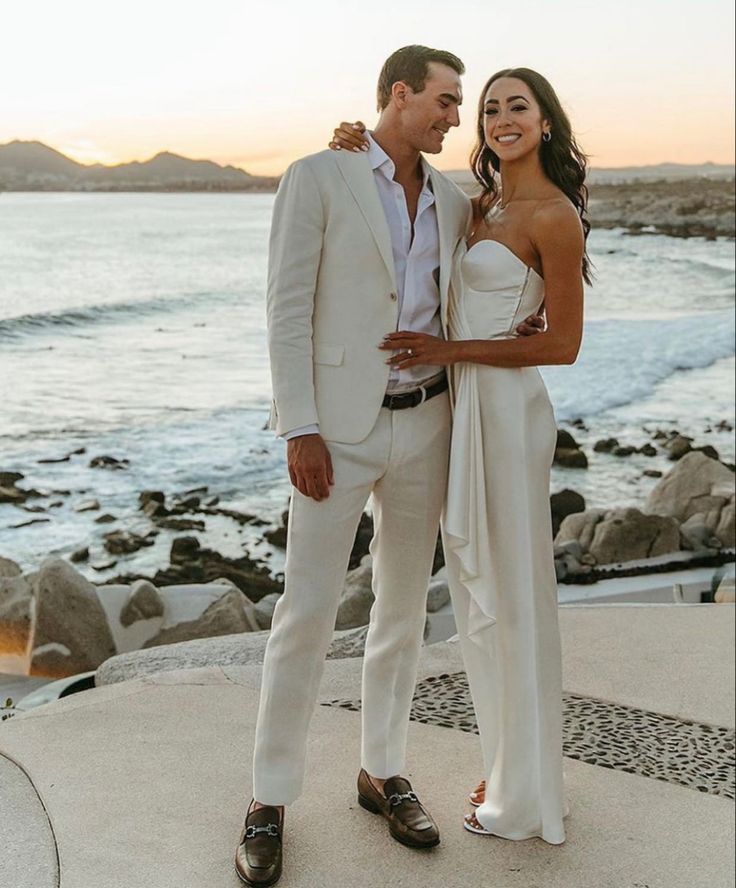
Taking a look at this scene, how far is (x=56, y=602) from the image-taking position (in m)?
4.42

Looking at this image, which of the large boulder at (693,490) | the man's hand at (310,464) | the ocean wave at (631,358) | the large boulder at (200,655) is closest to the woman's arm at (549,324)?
the man's hand at (310,464)

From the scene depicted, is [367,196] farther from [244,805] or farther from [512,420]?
[244,805]

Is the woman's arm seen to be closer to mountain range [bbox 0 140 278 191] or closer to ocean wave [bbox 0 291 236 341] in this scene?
mountain range [bbox 0 140 278 191]

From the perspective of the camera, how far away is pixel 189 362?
11.1m

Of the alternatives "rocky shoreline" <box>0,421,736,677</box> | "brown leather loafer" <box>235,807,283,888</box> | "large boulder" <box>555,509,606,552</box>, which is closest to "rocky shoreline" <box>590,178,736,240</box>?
"rocky shoreline" <box>0,421,736,677</box>

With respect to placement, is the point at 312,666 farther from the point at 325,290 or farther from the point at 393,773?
the point at 325,290

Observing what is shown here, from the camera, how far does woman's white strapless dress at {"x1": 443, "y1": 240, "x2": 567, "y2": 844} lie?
7.71ft

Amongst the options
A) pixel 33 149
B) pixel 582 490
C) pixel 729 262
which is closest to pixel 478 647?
pixel 33 149

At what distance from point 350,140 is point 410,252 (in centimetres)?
24

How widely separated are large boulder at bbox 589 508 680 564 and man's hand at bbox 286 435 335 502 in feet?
12.5

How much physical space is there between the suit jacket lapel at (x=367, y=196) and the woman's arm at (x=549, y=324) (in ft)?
0.60

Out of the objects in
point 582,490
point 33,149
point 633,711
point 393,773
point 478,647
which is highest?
point 33,149

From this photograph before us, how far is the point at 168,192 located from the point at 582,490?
465 centimetres

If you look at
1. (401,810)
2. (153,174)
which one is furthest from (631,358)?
(401,810)
